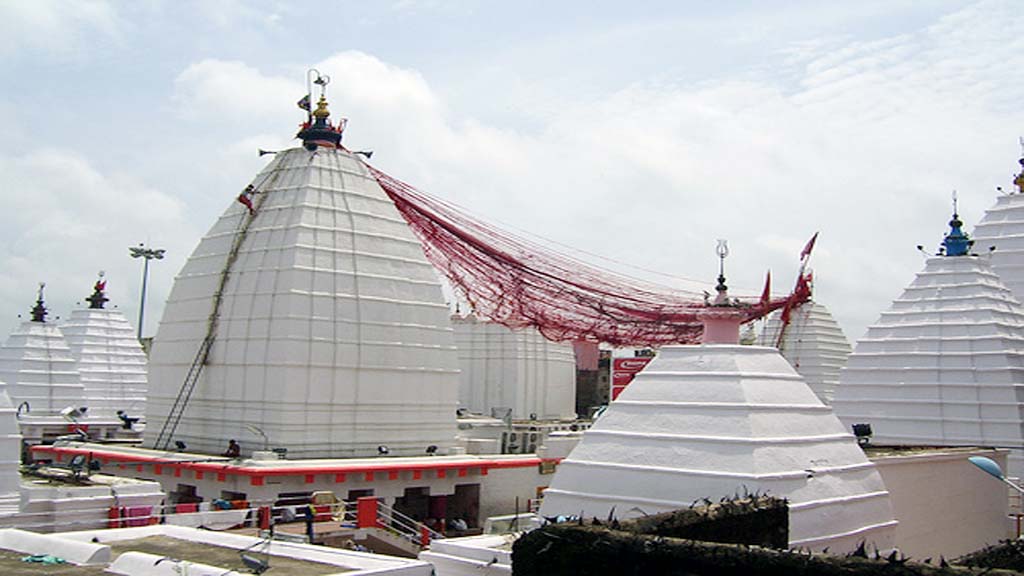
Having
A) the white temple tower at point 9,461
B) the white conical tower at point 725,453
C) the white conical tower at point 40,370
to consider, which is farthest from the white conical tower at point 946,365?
the white conical tower at point 40,370

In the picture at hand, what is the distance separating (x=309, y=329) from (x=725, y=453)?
1807cm

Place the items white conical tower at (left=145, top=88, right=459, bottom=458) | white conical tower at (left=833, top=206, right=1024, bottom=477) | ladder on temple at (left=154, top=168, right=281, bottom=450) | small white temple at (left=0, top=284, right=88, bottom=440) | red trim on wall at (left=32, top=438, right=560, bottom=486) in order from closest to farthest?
red trim on wall at (left=32, top=438, right=560, bottom=486) → white conical tower at (left=145, top=88, right=459, bottom=458) → white conical tower at (left=833, top=206, right=1024, bottom=477) → ladder on temple at (left=154, top=168, right=281, bottom=450) → small white temple at (left=0, top=284, right=88, bottom=440)

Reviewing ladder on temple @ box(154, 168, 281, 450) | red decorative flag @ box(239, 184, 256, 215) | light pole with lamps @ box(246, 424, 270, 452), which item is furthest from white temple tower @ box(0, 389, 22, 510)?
red decorative flag @ box(239, 184, 256, 215)

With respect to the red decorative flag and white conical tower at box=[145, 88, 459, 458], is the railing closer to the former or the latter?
white conical tower at box=[145, 88, 459, 458]

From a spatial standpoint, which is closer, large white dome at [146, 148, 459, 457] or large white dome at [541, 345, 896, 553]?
large white dome at [541, 345, 896, 553]

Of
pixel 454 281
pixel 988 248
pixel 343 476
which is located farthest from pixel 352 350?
pixel 988 248

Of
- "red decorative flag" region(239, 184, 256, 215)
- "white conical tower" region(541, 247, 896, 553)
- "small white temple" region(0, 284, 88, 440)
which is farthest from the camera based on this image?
"small white temple" region(0, 284, 88, 440)

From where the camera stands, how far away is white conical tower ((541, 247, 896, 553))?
1582 cm

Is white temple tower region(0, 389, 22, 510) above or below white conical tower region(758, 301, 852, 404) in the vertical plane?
below

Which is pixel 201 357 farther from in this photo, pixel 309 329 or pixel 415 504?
pixel 415 504

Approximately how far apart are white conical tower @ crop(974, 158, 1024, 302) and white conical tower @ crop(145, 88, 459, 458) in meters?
20.9

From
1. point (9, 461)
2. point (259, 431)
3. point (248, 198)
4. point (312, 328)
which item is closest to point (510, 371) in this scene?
point (248, 198)

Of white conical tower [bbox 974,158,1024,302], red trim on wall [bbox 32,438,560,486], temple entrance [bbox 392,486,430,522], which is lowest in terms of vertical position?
temple entrance [bbox 392,486,430,522]

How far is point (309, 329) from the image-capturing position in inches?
1228
